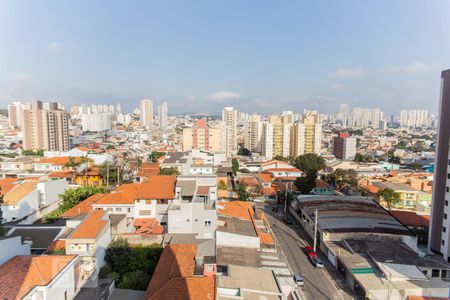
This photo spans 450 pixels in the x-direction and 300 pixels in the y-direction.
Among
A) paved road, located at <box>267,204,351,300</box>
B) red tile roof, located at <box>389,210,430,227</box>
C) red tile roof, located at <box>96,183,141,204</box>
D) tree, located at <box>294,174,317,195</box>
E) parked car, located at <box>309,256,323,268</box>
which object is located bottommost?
paved road, located at <box>267,204,351,300</box>

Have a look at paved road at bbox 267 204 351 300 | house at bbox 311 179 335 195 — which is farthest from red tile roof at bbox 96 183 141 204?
house at bbox 311 179 335 195

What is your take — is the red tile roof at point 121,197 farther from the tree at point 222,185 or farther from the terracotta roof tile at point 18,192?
the tree at point 222,185

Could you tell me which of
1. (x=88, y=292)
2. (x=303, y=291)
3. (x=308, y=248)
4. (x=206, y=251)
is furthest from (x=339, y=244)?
(x=88, y=292)

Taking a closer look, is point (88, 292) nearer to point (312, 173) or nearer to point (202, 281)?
point (202, 281)

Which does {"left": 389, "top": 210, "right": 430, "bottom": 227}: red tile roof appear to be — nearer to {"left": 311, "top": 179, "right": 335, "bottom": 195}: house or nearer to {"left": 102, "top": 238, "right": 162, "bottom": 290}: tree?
{"left": 311, "top": 179, "right": 335, "bottom": 195}: house

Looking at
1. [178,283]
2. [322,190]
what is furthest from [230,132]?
[178,283]

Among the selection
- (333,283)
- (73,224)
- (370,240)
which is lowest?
(333,283)
